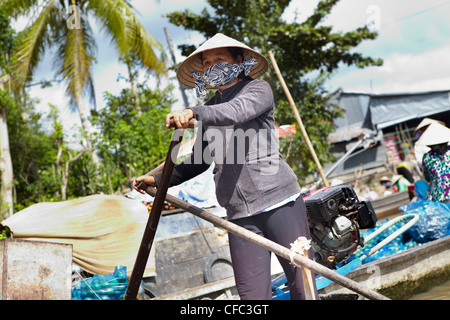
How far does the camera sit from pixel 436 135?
5062 mm

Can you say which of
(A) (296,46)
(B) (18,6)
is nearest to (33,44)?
(B) (18,6)

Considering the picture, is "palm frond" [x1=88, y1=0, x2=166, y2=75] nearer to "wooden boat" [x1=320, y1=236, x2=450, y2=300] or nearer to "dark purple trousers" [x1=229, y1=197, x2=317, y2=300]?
"wooden boat" [x1=320, y1=236, x2=450, y2=300]

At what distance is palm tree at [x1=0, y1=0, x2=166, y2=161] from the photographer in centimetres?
1120

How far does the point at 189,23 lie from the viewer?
44.0 feet

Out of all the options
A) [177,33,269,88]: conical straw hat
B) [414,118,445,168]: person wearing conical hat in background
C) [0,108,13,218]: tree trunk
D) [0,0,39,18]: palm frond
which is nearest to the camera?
[177,33,269,88]: conical straw hat

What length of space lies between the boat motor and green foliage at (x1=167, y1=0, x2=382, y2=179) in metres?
8.74

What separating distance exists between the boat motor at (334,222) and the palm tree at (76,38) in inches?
329

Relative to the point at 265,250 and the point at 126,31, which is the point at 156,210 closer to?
the point at 265,250

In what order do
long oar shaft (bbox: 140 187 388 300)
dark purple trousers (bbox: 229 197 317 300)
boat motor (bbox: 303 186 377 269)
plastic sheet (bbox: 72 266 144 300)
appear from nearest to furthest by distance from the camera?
1. long oar shaft (bbox: 140 187 388 300)
2. dark purple trousers (bbox: 229 197 317 300)
3. boat motor (bbox: 303 186 377 269)
4. plastic sheet (bbox: 72 266 144 300)

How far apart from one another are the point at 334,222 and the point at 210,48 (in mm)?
1742

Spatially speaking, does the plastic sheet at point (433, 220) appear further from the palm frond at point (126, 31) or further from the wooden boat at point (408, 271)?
the palm frond at point (126, 31)

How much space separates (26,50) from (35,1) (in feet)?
4.69

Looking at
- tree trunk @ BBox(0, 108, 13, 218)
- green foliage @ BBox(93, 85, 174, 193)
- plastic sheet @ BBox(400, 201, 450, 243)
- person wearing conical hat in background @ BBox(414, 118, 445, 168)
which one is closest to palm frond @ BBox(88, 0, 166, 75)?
green foliage @ BBox(93, 85, 174, 193)
